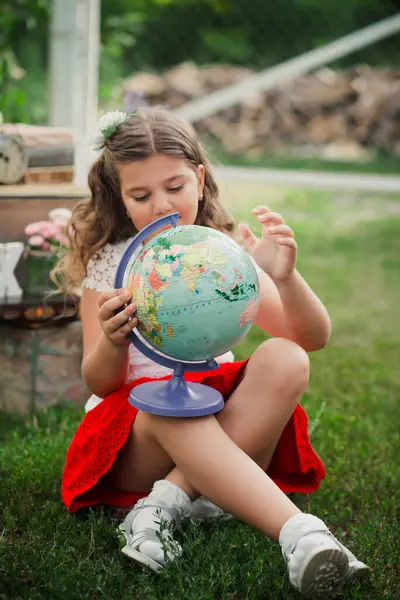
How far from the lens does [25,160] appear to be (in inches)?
129

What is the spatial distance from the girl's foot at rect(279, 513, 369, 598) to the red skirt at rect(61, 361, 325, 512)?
0.50 m

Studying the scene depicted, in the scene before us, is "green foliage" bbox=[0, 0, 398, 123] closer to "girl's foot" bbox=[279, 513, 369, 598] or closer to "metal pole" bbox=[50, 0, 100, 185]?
"metal pole" bbox=[50, 0, 100, 185]

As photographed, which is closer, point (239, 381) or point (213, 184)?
point (239, 381)

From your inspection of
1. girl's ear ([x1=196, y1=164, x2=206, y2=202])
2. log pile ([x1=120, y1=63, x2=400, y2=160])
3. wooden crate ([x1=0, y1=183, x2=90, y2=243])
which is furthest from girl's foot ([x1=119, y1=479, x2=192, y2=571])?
log pile ([x1=120, y1=63, x2=400, y2=160])

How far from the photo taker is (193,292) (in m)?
1.92

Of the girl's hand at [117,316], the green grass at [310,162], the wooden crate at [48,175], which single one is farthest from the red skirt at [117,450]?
the green grass at [310,162]

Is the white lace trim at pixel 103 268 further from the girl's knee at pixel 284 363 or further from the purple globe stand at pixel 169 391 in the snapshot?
the girl's knee at pixel 284 363

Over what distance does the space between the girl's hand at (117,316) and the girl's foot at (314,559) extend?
0.58 metres

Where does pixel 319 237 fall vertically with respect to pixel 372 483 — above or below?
below

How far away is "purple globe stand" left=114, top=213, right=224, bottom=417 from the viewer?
207cm

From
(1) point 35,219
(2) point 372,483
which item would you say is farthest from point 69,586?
(1) point 35,219

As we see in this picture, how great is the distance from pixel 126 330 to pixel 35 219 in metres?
1.25

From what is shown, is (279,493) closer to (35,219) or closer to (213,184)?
(213,184)

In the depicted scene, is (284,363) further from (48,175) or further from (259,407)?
(48,175)
